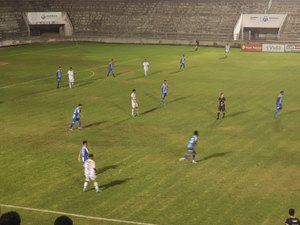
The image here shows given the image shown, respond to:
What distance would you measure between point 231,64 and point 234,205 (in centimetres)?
4281

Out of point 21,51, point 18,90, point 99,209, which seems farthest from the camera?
point 21,51

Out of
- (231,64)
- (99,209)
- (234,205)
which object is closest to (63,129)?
(99,209)

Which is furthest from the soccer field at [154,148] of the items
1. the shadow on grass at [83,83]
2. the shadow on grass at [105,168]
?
the shadow on grass at [83,83]

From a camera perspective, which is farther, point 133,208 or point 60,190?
point 60,190

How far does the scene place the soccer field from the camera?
60.0 ft

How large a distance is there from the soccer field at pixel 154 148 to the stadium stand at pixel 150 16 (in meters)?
36.6

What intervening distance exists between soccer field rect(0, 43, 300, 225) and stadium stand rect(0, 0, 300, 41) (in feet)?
120

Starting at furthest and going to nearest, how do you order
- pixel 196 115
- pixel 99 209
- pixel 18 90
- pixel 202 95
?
1. pixel 18 90
2. pixel 202 95
3. pixel 196 115
4. pixel 99 209

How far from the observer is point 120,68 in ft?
185

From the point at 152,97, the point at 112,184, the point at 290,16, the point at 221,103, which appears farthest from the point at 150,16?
the point at 112,184

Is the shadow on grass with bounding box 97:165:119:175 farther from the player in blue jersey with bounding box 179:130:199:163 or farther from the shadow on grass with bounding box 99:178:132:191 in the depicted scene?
the player in blue jersey with bounding box 179:130:199:163

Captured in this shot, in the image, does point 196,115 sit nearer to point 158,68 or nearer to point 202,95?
point 202,95

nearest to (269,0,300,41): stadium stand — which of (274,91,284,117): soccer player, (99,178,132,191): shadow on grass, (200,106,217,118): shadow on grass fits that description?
(200,106,217,118): shadow on grass

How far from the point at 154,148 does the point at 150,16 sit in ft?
236
